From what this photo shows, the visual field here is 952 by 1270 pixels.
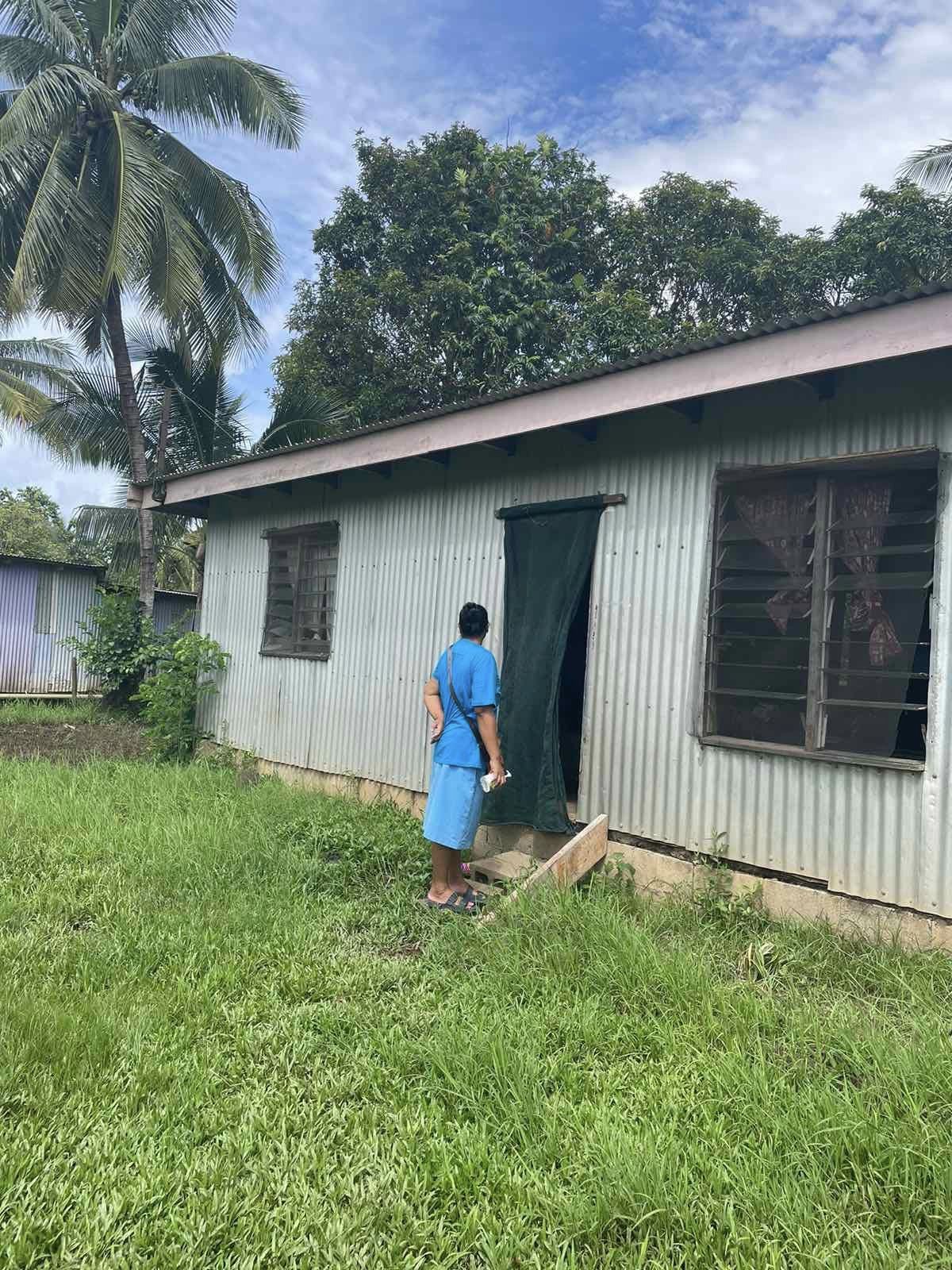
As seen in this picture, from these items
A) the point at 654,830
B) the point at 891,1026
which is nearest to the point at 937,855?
the point at 891,1026

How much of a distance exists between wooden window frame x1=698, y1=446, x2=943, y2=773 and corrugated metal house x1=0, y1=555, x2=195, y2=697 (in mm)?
13596

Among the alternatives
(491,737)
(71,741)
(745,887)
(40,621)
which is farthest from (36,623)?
(745,887)

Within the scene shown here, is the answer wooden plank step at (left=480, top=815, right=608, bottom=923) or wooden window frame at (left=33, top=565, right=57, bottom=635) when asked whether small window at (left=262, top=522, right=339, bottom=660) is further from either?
wooden window frame at (left=33, top=565, right=57, bottom=635)

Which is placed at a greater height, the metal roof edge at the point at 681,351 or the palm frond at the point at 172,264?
the palm frond at the point at 172,264

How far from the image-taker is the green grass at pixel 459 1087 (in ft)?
7.52

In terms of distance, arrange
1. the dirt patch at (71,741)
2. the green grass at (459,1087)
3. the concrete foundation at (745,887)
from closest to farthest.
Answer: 1. the green grass at (459,1087)
2. the concrete foundation at (745,887)
3. the dirt patch at (71,741)

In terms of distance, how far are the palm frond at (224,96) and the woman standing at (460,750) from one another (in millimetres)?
11736

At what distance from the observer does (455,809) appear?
4.76 metres

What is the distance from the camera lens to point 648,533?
535 cm

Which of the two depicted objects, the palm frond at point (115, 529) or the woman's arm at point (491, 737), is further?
the palm frond at point (115, 529)

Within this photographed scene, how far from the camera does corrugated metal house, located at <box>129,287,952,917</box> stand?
13.6 feet

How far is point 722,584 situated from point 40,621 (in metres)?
16.5

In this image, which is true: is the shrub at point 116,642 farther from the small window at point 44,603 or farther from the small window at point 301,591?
the small window at point 301,591

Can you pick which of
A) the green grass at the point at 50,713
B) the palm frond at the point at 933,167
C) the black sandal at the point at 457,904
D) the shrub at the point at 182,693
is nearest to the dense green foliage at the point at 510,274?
the palm frond at the point at 933,167
